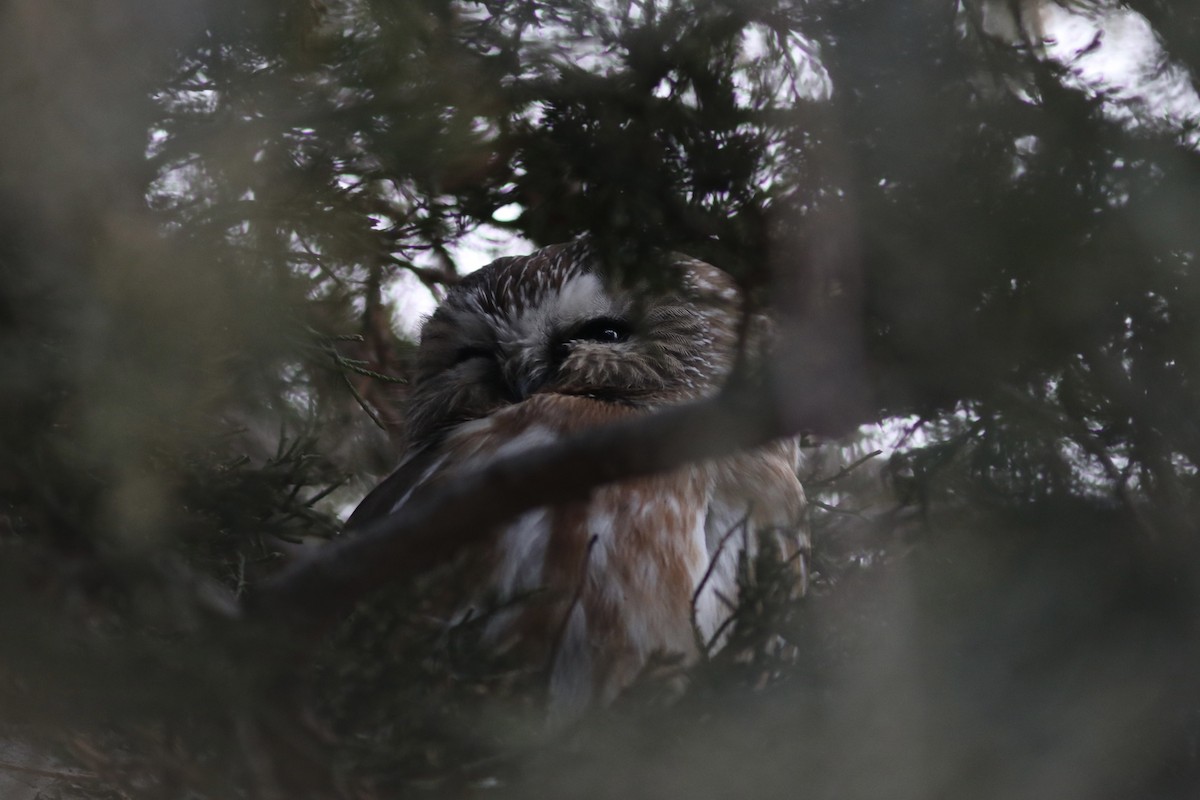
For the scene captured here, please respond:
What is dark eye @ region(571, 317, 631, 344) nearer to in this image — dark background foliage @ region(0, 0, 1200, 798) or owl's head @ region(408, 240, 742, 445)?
owl's head @ region(408, 240, 742, 445)

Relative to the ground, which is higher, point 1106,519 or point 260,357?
point 260,357

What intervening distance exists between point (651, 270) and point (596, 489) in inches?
16.2

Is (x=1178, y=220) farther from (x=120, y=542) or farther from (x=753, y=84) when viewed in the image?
(x=120, y=542)

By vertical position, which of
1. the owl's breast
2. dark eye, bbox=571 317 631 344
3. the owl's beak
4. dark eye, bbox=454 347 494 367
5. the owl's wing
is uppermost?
dark eye, bbox=571 317 631 344

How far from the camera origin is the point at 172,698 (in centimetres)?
149

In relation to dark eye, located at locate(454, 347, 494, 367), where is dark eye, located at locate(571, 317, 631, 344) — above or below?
above

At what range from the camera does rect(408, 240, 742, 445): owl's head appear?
3.44m

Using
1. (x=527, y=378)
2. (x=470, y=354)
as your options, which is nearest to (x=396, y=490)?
(x=527, y=378)

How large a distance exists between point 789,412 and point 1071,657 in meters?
0.48

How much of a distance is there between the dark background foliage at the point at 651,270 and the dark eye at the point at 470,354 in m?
1.38

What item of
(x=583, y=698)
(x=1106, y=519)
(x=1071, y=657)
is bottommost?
(x=583, y=698)

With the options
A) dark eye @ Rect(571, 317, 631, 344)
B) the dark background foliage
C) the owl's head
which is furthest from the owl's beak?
the dark background foliage

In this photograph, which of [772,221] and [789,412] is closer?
[789,412]

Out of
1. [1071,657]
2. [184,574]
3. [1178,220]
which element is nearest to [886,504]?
[1178,220]
